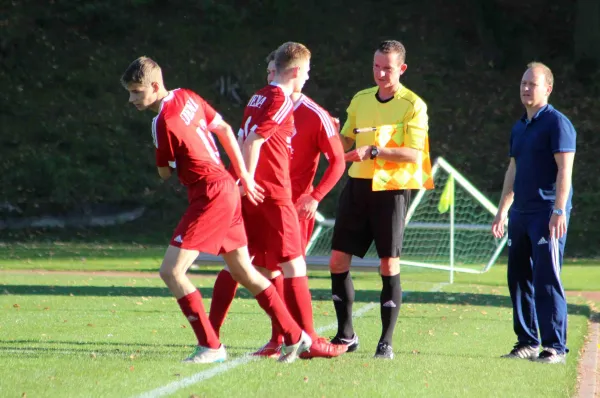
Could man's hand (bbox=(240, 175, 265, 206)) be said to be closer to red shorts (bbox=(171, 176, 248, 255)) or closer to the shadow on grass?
red shorts (bbox=(171, 176, 248, 255))

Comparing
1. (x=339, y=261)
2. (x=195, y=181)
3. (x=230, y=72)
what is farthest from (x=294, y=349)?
(x=230, y=72)

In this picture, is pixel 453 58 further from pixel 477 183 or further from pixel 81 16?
pixel 81 16

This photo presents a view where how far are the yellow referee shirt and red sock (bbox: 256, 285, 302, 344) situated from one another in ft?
4.28

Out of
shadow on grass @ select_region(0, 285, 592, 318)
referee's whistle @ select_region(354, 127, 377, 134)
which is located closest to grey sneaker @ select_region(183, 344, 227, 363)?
referee's whistle @ select_region(354, 127, 377, 134)

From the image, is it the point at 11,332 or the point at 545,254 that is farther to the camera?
the point at 11,332

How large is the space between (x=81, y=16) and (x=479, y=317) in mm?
22779

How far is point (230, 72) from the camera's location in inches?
1179

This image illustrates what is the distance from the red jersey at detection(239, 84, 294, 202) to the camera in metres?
7.34

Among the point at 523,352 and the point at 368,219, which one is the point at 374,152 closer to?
the point at 368,219

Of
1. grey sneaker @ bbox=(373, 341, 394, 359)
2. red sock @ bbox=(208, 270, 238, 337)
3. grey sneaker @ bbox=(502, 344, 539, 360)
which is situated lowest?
grey sneaker @ bbox=(502, 344, 539, 360)

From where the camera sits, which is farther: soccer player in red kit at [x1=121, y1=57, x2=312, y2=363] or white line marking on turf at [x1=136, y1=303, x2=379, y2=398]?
soccer player in red kit at [x1=121, y1=57, x2=312, y2=363]

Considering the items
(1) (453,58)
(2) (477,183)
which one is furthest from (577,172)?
(1) (453,58)

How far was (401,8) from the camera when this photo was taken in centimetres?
3278

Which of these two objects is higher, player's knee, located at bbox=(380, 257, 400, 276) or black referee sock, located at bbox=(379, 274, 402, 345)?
player's knee, located at bbox=(380, 257, 400, 276)
